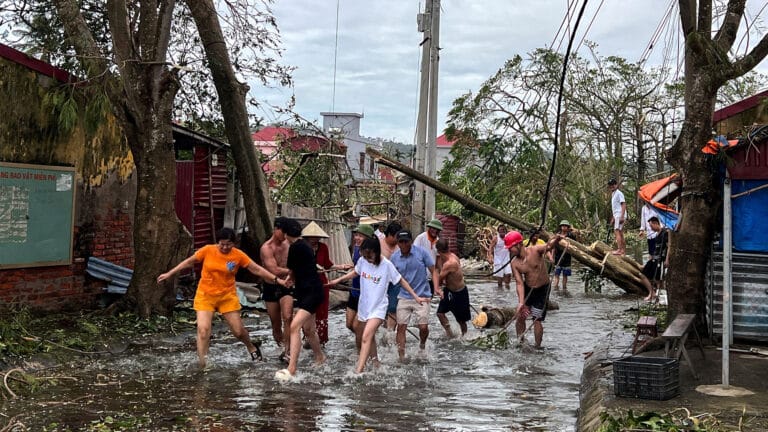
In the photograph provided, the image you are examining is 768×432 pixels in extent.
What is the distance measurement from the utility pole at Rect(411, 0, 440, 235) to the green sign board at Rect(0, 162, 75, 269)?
901 centimetres

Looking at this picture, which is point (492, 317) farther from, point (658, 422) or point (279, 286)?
point (658, 422)

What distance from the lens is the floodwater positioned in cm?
759

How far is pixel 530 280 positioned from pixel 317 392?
13.7ft

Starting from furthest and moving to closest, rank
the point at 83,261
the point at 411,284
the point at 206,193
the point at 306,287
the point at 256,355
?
1. the point at 206,193
2. the point at 83,261
3. the point at 411,284
4. the point at 256,355
5. the point at 306,287

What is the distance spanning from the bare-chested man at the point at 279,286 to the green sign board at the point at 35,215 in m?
3.68

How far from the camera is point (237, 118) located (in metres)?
15.0

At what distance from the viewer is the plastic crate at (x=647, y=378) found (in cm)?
741

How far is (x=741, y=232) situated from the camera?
10.0m

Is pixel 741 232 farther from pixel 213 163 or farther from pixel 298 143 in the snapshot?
pixel 298 143

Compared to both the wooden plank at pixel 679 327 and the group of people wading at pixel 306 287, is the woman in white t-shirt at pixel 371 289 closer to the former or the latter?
the group of people wading at pixel 306 287

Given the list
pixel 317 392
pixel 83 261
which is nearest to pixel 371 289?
pixel 317 392

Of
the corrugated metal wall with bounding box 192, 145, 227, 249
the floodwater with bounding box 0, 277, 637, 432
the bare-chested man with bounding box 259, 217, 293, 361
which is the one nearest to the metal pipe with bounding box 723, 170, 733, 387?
the floodwater with bounding box 0, 277, 637, 432

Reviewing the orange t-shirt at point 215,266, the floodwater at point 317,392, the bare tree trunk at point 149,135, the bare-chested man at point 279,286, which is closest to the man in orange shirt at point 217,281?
the orange t-shirt at point 215,266

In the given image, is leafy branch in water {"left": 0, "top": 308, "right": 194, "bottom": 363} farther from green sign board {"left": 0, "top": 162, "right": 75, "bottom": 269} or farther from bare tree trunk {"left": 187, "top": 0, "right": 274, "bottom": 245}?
bare tree trunk {"left": 187, "top": 0, "right": 274, "bottom": 245}
